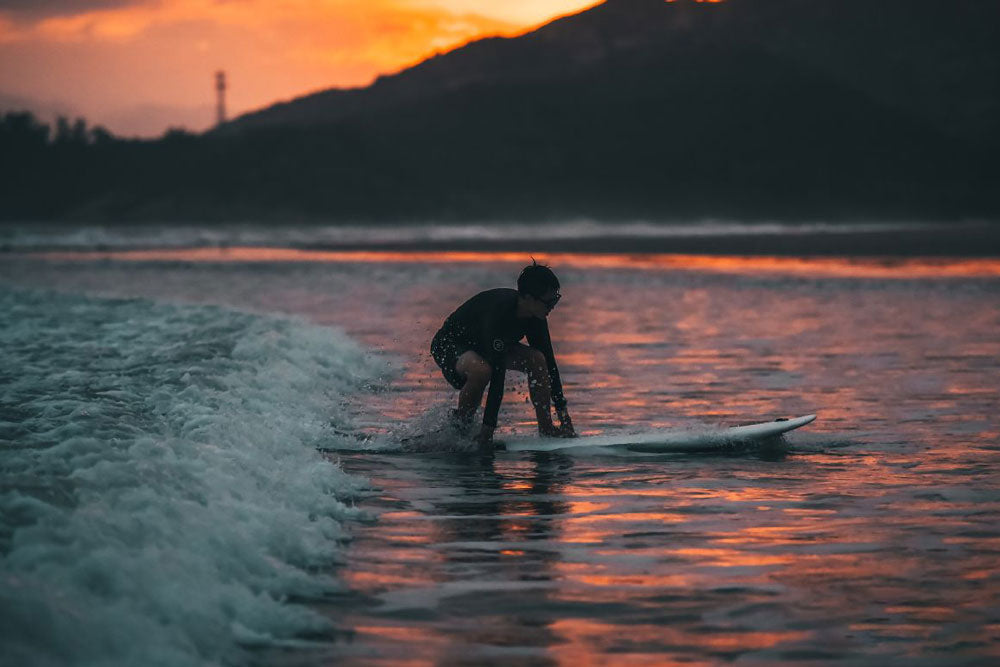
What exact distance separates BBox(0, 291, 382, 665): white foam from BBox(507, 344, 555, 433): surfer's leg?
1622 mm

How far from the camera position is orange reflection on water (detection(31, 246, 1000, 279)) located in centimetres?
4158

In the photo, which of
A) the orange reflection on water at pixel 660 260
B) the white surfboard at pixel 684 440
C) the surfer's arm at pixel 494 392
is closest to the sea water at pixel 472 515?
the white surfboard at pixel 684 440

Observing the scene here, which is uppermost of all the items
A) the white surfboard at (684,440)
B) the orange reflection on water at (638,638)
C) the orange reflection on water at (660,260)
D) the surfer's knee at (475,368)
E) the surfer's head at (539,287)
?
the surfer's head at (539,287)

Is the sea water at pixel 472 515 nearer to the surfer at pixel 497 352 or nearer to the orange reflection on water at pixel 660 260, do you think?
the surfer at pixel 497 352

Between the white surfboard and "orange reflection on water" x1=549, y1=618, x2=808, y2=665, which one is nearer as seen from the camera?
"orange reflection on water" x1=549, y1=618, x2=808, y2=665

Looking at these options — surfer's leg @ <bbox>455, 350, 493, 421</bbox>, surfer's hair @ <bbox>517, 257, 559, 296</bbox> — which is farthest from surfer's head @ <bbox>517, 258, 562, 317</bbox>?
surfer's leg @ <bbox>455, 350, 493, 421</bbox>

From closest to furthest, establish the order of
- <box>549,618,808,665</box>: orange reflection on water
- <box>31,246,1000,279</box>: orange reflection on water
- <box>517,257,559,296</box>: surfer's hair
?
<box>549,618,808,665</box>: orange reflection on water < <box>517,257,559,296</box>: surfer's hair < <box>31,246,1000,279</box>: orange reflection on water

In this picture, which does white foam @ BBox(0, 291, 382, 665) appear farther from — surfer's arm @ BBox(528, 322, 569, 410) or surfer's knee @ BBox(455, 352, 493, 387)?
surfer's arm @ BBox(528, 322, 569, 410)

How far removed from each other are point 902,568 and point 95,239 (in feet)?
286

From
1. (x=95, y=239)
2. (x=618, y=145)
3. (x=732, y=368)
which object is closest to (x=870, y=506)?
(x=732, y=368)

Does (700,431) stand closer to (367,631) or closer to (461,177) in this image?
(367,631)

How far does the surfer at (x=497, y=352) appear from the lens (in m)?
9.99

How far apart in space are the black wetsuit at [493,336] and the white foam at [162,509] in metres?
1.27

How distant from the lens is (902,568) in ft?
21.6
